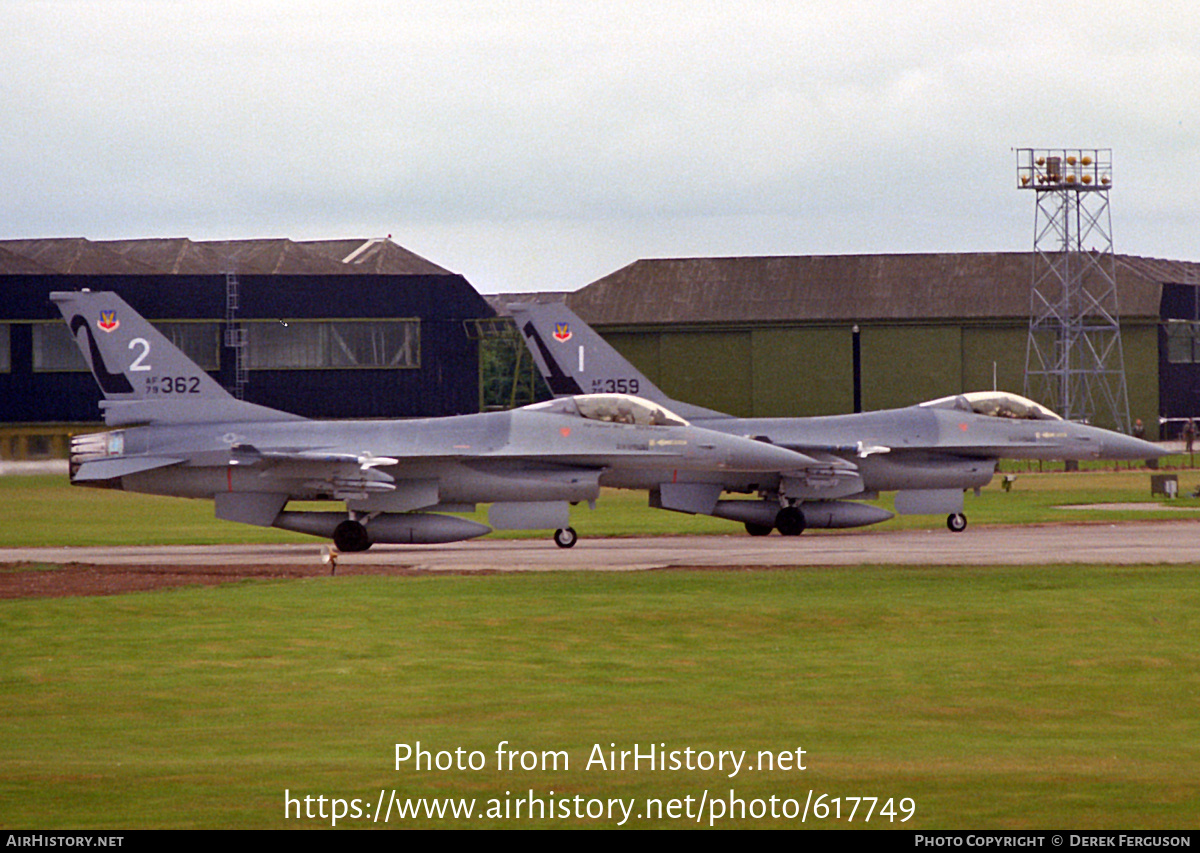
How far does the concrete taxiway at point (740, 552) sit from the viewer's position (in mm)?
25953

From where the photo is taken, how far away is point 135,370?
3098 centimetres

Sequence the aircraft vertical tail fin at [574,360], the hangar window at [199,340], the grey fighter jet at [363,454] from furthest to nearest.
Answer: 1. the hangar window at [199,340]
2. the aircraft vertical tail fin at [574,360]
3. the grey fighter jet at [363,454]

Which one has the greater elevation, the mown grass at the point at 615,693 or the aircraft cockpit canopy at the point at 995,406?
the aircraft cockpit canopy at the point at 995,406

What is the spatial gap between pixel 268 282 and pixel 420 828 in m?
69.6

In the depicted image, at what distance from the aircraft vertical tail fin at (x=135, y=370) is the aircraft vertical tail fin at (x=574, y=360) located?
7.70 meters

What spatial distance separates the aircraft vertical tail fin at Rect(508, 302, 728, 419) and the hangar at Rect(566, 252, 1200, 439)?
4490cm

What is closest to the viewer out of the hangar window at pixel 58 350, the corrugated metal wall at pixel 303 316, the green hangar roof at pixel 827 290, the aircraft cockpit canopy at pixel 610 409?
the aircraft cockpit canopy at pixel 610 409

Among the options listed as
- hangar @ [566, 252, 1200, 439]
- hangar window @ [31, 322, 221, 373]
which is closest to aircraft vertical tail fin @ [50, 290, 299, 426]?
hangar window @ [31, 322, 221, 373]

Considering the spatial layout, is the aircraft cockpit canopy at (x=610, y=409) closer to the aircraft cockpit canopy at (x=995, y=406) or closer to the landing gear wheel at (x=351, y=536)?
the landing gear wheel at (x=351, y=536)

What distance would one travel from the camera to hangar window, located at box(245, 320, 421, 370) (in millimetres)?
75812

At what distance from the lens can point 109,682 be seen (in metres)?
14.4

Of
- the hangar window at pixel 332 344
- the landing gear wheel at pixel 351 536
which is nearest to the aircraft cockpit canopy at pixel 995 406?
the landing gear wheel at pixel 351 536

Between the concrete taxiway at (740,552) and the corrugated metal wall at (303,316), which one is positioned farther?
the corrugated metal wall at (303,316)

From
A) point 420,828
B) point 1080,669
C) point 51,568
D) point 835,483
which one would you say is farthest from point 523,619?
point 835,483
